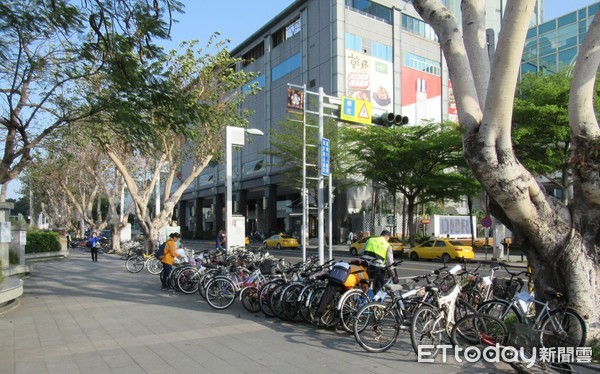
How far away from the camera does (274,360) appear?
6.02 m

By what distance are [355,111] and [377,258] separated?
5873 mm

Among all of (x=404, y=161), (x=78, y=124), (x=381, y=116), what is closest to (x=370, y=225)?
(x=404, y=161)

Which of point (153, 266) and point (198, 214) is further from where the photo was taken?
point (198, 214)

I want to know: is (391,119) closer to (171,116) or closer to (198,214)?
(171,116)

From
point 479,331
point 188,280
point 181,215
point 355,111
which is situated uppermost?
point 355,111

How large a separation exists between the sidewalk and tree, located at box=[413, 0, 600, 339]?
179cm

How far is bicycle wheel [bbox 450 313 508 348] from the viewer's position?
5.89 m

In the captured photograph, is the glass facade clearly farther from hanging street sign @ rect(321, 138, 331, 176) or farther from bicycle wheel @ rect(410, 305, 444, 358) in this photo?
bicycle wheel @ rect(410, 305, 444, 358)

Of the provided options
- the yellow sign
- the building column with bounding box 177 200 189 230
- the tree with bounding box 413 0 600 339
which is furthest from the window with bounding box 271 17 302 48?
the tree with bounding box 413 0 600 339

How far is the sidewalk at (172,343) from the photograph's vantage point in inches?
227

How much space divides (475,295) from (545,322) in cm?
202

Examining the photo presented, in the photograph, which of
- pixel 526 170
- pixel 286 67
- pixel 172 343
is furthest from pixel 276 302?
pixel 286 67

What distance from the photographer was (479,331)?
608 cm

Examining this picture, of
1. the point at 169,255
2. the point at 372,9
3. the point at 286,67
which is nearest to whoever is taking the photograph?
the point at 169,255
